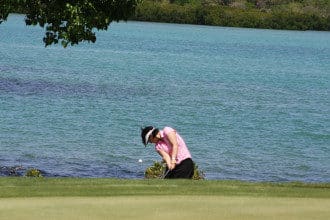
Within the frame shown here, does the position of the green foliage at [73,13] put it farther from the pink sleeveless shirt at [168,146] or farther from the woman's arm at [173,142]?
the woman's arm at [173,142]

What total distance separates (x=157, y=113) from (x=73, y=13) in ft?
114

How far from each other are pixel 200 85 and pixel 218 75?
14.0 metres

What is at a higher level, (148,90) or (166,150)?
(166,150)

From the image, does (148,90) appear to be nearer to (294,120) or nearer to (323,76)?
(294,120)

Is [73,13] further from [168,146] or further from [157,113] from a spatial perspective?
[157,113]

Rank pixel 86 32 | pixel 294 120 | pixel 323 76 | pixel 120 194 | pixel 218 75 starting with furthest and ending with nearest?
pixel 323 76, pixel 218 75, pixel 294 120, pixel 86 32, pixel 120 194

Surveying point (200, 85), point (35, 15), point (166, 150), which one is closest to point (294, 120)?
point (200, 85)

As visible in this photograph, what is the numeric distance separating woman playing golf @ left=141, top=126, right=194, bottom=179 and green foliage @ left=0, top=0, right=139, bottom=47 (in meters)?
7.90

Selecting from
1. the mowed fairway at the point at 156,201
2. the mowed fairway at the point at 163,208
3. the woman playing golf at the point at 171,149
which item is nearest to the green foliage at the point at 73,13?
the woman playing golf at the point at 171,149

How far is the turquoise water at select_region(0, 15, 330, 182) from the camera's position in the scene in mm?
39562

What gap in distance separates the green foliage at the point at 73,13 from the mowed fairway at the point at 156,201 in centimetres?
874

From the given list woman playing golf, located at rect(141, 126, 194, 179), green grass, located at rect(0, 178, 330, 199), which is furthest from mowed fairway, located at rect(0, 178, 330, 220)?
woman playing golf, located at rect(141, 126, 194, 179)

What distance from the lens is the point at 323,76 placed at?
10269 centimetres

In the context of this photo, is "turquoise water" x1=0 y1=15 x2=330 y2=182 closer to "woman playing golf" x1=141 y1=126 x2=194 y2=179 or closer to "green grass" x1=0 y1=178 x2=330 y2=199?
"woman playing golf" x1=141 y1=126 x2=194 y2=179
